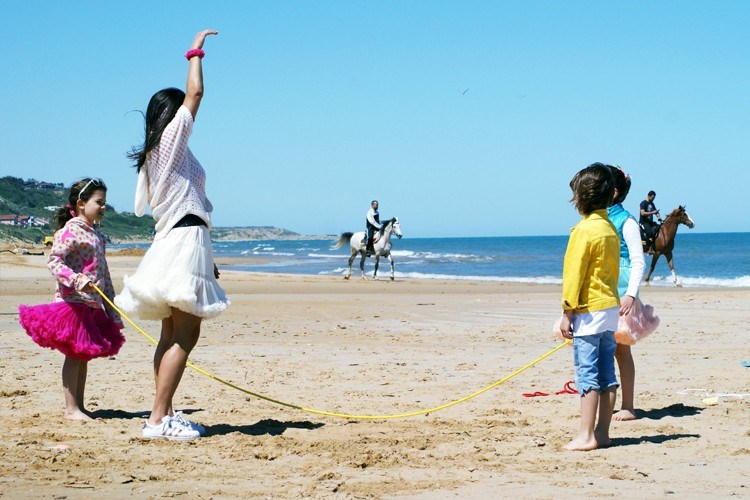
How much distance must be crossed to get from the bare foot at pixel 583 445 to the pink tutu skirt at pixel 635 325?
3.43 feet

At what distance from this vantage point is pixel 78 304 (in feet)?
19.6

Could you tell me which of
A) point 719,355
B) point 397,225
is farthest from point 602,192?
point 397,225

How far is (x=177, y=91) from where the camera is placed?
5.33 m

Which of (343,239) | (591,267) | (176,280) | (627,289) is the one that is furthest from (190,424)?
(343,239)

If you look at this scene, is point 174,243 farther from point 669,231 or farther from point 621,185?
point 669,231

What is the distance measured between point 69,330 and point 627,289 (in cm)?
370

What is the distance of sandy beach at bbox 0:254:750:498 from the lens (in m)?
4.32

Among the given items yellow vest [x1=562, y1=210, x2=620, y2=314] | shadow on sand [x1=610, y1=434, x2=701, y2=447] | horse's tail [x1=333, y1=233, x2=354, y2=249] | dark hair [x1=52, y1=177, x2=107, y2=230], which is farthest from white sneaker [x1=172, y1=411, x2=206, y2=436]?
horse's tail [x1=333, y1=233, x2=354, y2=249]

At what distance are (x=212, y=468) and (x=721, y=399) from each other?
388 cm

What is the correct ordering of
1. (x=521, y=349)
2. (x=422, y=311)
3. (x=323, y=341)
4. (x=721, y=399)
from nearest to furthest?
1. (x=721, y=399)
2. (x=521, y=349)
3. (x=323, y=341)
4. (x=422, y=311)

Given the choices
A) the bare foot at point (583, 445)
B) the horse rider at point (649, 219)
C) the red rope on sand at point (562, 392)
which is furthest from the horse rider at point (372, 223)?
the bare foot at point (583, 445)

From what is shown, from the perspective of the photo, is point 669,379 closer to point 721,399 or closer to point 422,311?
point 721,399

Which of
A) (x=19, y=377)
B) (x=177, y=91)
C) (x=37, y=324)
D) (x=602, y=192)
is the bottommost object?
(x=19, y=377)

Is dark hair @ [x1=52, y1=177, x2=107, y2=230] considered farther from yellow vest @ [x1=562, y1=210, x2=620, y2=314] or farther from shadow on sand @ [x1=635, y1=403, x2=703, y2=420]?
shadow on sand @ [x1=635, y1=403, x2=703, y2=420]
